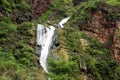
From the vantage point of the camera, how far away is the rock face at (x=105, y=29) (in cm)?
3247

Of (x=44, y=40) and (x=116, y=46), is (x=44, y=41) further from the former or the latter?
(x=116, y=46)

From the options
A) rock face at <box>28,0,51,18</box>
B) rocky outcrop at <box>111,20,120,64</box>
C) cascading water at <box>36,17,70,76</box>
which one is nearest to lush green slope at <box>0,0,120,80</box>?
rocky outcrop at <box>111,20,120,64</box>

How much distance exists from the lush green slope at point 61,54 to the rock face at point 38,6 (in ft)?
28.2

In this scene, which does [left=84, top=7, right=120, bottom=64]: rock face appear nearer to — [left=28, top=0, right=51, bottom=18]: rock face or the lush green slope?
the lush green slope

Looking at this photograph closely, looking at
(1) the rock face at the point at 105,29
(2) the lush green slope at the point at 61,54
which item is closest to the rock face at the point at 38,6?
(2) the lush green slope at the point at 61,54

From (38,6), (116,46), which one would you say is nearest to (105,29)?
(116,46)

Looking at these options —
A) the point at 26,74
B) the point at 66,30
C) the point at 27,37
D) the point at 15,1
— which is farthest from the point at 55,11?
the point at 26,74

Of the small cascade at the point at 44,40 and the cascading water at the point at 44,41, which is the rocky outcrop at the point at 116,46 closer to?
the cascading water at the point at 44,41

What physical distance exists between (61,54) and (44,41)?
4.15m

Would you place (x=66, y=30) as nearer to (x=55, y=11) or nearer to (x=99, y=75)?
(x=99, y=75)

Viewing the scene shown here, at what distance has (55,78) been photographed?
27.2m

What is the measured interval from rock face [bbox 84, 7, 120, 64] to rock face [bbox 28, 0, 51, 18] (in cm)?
1298

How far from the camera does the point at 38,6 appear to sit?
50.6m

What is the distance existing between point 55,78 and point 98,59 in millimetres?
6302
